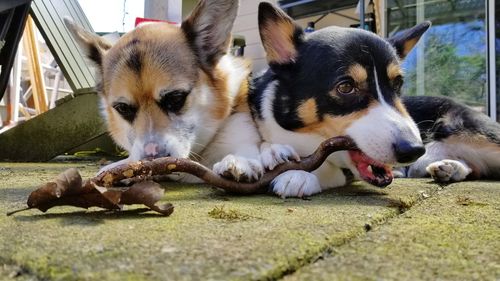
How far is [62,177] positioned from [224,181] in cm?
56

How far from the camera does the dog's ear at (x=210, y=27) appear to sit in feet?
7.95

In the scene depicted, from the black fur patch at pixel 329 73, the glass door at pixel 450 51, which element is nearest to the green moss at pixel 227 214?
the black fur patch at pixel 329 73

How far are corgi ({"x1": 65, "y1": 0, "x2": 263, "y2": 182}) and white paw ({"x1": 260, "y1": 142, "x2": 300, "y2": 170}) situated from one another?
0.03 metres

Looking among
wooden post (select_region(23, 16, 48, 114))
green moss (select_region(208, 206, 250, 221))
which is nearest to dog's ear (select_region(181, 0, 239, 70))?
green moss (select_region(208, 206, 250, 221))

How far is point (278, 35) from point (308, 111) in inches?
16.9

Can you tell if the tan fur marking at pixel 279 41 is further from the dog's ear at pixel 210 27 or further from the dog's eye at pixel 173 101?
the dog's eye at pixel 173 101

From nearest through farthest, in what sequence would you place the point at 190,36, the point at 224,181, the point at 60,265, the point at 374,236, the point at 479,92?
1. the point at 60,265
2. the point at 374,236
3. the point at 224,181
4. the point at 190,36
5. the point at 479,92

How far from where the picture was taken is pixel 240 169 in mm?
1639

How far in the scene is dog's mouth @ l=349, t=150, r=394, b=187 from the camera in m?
1.79

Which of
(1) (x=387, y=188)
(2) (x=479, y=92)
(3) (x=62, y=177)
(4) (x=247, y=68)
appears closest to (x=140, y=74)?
(4) (x=247, y=68)

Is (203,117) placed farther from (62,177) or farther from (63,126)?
(63,126)

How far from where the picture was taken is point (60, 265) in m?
0.74

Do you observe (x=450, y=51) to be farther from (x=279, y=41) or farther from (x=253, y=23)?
(x=279, y=41)

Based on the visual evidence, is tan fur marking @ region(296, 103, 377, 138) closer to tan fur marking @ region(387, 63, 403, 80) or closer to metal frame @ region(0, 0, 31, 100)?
tan fur marking @ region(387, 63, 403, 80)
